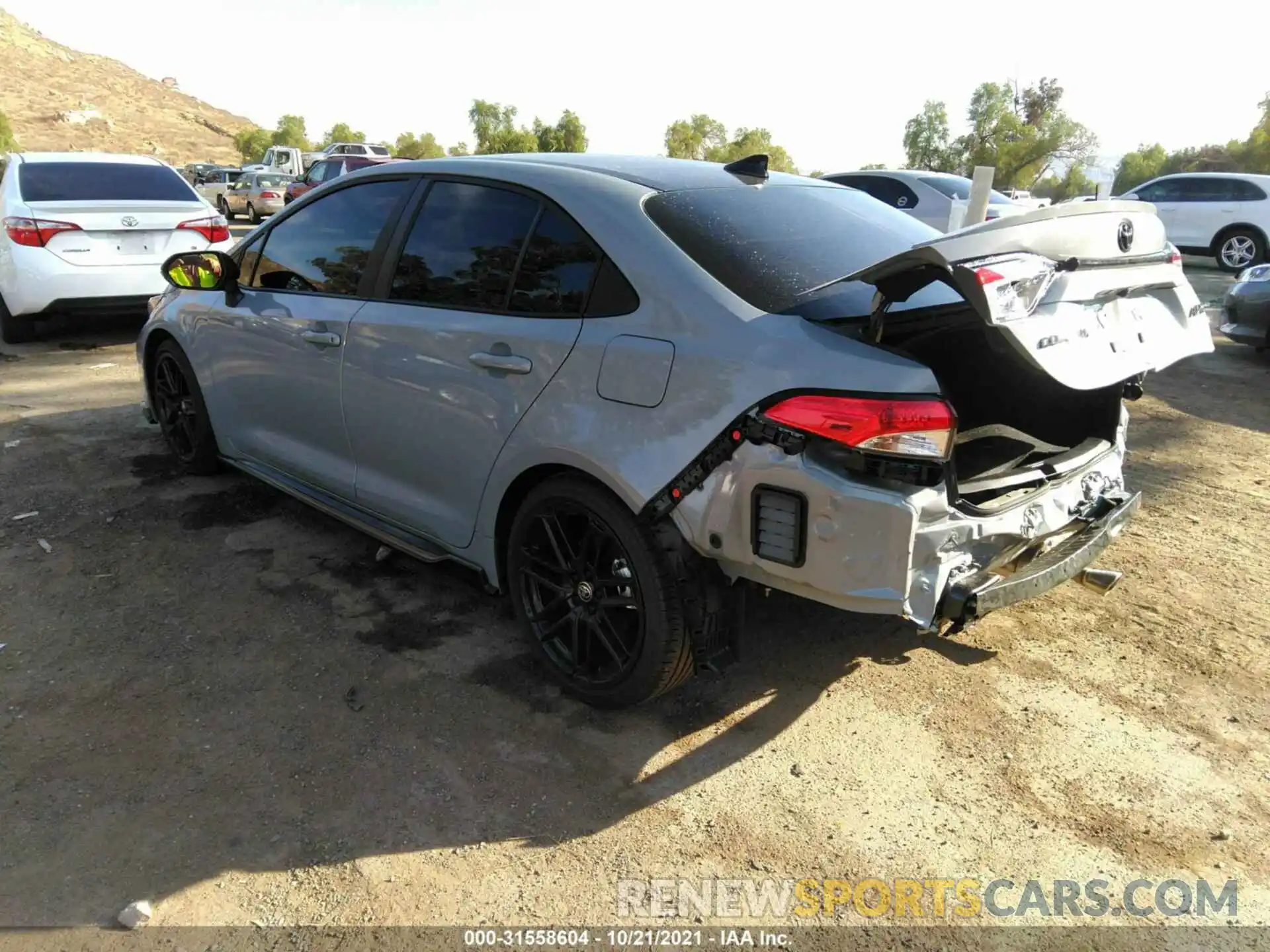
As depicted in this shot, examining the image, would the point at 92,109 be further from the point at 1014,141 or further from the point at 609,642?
the point at 609,642

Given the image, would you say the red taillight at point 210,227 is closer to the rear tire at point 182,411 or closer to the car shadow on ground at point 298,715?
the rear tire at point 182,411

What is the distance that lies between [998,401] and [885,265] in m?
1.03

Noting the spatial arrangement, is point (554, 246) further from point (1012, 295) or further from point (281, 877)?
point (281, 877)

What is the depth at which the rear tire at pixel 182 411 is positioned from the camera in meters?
4.75

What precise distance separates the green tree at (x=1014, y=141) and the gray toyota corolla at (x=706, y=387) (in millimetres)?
52155

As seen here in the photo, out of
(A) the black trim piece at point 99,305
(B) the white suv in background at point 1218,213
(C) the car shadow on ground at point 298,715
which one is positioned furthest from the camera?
(B) the white suv in background at point 1218,213

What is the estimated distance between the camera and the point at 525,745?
283 centimetres

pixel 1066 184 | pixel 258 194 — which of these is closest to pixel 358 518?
pixel 258 194

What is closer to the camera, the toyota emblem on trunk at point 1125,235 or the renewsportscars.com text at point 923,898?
the renewsportscars.com text at point 923,898

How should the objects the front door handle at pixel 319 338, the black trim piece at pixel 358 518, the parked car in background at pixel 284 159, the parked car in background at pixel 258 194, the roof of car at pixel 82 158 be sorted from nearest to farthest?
1. the black trim piece at pixel 358 518
2. the front door handle at pixel 319 338
3. the roof of car at pixel 82 158
4. the parked car in background at pixel 258 194
5. the parked car in background at pixel 284 159

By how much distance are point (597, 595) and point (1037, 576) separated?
1.34m

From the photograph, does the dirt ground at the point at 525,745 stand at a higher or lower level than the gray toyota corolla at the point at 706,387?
lower

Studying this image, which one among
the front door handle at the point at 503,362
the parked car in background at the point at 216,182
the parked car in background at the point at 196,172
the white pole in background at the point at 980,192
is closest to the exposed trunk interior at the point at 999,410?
the white pole in background at the point at 980,192

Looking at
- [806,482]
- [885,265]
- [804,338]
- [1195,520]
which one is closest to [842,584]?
[806,482]
